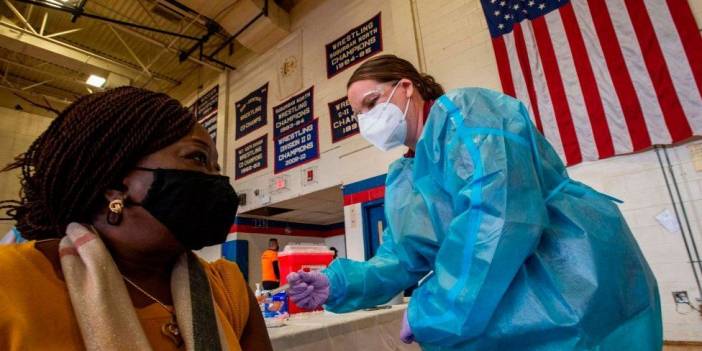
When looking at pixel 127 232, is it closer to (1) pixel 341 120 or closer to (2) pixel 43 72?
(1) pixel 341 120

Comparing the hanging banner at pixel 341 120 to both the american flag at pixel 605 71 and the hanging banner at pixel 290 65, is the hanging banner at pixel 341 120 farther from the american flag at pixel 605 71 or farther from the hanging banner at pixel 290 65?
the american flag at pixel 605 71

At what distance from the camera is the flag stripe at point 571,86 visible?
8.84ft

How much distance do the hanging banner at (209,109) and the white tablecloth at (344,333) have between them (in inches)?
226

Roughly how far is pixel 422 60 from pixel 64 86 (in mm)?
6991

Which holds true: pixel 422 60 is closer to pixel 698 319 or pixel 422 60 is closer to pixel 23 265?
pixel 698 319

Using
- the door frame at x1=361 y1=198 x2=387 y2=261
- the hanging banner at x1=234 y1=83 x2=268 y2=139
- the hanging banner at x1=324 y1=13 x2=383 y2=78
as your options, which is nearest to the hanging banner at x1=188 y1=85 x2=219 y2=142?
the hanging banner at x1=234 y1=83 x2=268 y2=139

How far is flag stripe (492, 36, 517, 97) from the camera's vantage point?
10.2 feet

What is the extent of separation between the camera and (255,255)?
237 inches

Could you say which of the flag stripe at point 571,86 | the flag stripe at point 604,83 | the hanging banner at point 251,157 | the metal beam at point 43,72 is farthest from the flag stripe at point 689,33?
the metal beam at point 43,72

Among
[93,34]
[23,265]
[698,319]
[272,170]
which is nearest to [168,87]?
[93,34]

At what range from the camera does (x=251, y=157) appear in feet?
18.9

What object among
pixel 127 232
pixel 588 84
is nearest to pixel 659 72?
pixel 588 84

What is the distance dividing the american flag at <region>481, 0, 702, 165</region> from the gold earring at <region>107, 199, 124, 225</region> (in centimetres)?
299

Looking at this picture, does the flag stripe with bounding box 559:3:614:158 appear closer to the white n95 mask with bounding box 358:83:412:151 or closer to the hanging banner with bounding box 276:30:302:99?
the white n95 mask with bounding box 358:83:412:151
